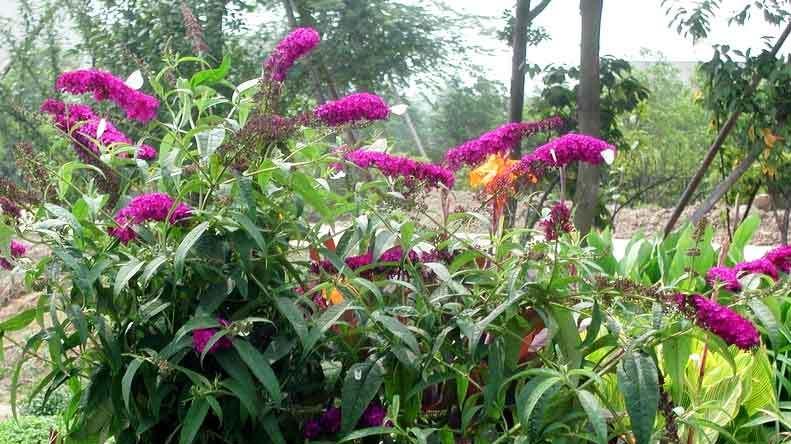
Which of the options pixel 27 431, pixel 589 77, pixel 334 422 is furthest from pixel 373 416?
pixel 589 77

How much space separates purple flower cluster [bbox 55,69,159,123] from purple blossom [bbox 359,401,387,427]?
A: 0.52m

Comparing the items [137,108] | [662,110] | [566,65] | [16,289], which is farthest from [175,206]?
[662,110]

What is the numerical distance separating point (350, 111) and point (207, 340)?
0.35 metres

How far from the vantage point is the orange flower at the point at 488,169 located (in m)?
1.58

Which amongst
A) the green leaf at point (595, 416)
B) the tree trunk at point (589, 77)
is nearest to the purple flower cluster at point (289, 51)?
the green leaf at point (595, 416)

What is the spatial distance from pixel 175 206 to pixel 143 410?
0.31 m

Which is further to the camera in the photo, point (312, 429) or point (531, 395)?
point (312, 429)

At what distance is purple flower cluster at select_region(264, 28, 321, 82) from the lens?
135cm

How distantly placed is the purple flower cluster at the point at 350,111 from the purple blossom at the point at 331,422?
1.28ft

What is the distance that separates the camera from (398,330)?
4.00 ft

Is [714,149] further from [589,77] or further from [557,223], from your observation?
[557,223]

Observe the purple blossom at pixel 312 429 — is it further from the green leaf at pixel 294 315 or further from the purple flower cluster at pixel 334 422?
the green leaf at pixel 294 315

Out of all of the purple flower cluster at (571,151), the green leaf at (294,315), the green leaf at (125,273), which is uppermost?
the purple flower cluster at (571,151)

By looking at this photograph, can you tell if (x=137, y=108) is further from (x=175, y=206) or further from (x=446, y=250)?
(x=446, y=250)
